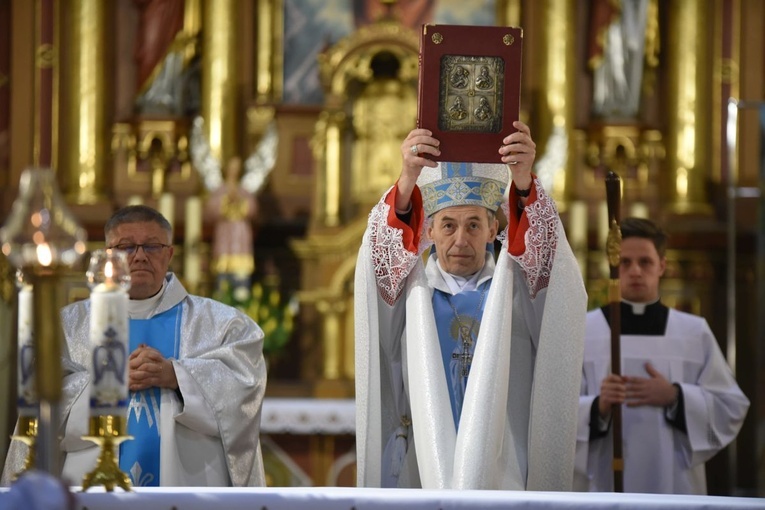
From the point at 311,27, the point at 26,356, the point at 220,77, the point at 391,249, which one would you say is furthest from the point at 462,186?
the point at 311,27

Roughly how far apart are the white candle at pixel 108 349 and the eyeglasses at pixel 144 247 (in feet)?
5.05

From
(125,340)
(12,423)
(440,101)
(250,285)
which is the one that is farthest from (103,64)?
(125,340)

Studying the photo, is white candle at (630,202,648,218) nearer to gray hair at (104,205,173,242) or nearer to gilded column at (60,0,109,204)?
gilded column at (60,0,109,204)

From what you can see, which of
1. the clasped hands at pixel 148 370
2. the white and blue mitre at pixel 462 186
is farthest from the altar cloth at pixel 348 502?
the white and blue mitre at pixel 462 186

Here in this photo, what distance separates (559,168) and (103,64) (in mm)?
3636

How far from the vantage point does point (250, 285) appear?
395 inches

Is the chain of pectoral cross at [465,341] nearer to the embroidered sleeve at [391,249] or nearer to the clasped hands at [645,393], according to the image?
the embroidered sleeve at [391,249]

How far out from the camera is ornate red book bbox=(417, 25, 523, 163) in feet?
14.5

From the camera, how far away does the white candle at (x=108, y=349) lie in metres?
3.38

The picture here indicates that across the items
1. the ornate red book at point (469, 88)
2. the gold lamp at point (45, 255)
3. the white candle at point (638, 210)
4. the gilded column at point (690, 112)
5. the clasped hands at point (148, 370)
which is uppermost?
the gilded column at point (690, 112)

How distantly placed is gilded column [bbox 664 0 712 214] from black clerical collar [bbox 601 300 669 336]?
14.9 ft

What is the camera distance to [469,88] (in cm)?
443

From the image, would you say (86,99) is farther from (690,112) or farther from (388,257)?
(388,257)

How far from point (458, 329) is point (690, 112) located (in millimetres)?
6192
